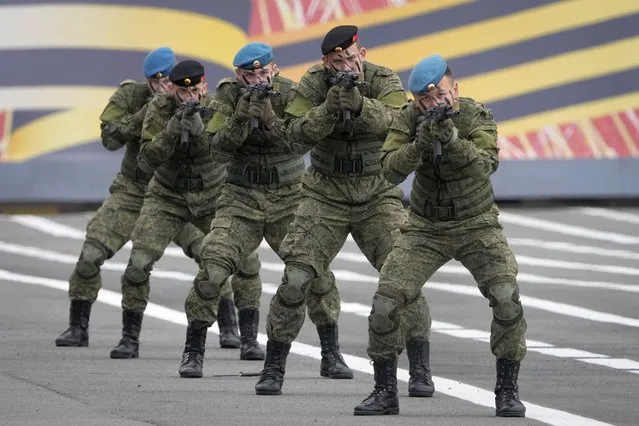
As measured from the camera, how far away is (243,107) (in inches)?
512

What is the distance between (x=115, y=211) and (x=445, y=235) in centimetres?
455

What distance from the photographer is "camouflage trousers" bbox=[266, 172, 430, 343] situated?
41.7 ft

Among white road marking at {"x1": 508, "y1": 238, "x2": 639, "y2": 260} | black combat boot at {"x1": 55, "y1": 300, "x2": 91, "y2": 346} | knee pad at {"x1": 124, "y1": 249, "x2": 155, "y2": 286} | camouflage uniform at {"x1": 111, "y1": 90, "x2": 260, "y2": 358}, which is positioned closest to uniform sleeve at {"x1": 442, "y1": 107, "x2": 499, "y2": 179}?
camouflage uniform at {"x1": 111, "y1": 90, "x2": 260, "y2": 358}

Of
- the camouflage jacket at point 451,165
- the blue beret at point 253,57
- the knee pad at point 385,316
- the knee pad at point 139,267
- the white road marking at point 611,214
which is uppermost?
the white road marking at point 611,214

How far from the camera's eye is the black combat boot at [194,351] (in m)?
13.5

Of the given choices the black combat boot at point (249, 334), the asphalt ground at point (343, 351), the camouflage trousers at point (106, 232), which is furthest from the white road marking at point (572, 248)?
the black combat boot at point (249, 334)

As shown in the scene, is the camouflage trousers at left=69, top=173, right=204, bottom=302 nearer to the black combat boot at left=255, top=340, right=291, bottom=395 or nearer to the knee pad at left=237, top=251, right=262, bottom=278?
the knee pad at left=237, top=251, right=262, bottom=278

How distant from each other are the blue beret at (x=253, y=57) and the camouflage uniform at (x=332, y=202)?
45 centimetres

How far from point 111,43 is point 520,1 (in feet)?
18.5

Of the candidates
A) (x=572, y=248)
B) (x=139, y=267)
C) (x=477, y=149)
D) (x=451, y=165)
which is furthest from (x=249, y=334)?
(x=572, y=248)

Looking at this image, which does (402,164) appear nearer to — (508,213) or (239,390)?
(239,390)

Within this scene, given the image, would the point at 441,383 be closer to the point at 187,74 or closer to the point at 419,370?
the point at 419,370

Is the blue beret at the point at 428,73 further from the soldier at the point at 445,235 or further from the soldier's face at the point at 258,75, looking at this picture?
the soldier's face at the point at 258,75

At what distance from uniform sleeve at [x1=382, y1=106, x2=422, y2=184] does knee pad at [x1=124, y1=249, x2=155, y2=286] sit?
11.7ft
